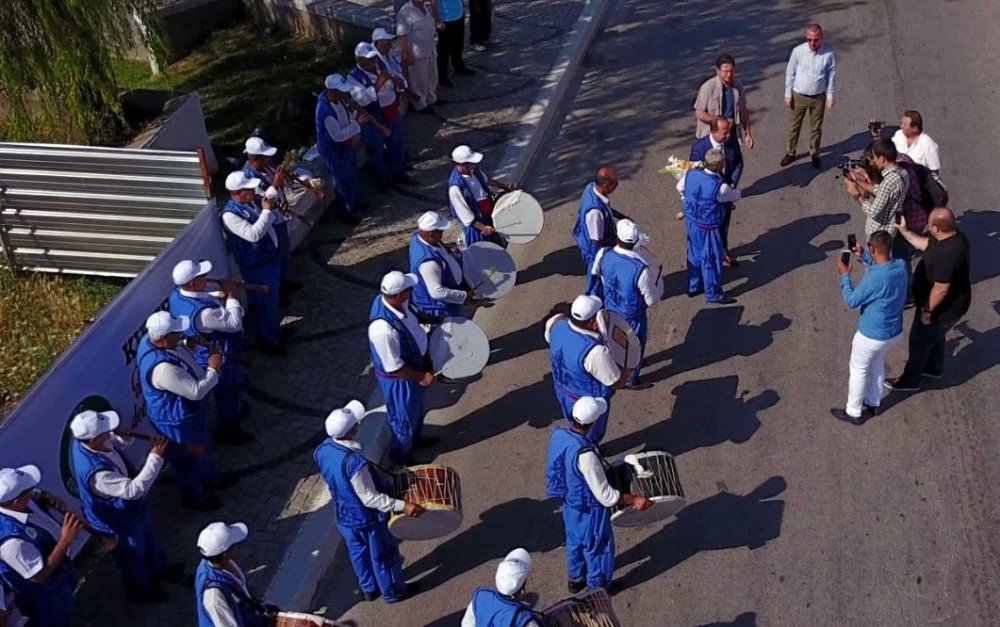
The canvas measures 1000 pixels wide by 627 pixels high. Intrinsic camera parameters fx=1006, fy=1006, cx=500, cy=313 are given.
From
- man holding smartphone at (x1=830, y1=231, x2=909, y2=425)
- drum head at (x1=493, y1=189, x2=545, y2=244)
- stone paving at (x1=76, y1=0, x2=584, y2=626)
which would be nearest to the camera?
stone paving at (x1=76, y1=0, x2=584, y2=626)

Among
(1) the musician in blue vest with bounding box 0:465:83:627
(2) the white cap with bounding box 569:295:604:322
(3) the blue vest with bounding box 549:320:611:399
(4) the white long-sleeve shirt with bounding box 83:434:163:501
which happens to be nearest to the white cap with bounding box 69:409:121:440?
(4) the white long-sleeve shirt with bounding box 83:434:163:501

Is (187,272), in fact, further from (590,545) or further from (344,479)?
(590,545)

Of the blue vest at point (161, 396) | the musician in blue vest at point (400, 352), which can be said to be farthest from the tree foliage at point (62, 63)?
the musician in blue vest at point (400, 352)

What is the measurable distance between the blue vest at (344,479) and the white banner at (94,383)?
2234mm

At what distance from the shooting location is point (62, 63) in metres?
11.6

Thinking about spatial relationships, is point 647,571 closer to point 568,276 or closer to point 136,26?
point 568,276

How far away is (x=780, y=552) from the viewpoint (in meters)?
8.00

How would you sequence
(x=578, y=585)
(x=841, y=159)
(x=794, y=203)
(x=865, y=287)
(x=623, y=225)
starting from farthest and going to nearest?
(x=841, y=159) < (x=794, y=203) < (x=623, y=225) < (x=865, y=287) < (x=578, y=585)

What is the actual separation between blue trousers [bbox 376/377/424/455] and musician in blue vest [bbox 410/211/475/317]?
40.2 inches

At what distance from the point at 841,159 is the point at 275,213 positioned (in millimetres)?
7570

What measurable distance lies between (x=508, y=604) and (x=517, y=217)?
5566 mm

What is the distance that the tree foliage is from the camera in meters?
11.4

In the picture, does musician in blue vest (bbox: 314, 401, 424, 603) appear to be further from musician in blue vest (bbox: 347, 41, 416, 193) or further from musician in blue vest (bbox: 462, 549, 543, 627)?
musician in blue vest (bbox: 347, 41, 416, 193)

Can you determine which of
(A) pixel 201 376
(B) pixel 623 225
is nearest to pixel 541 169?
(B) pixel 623 225
